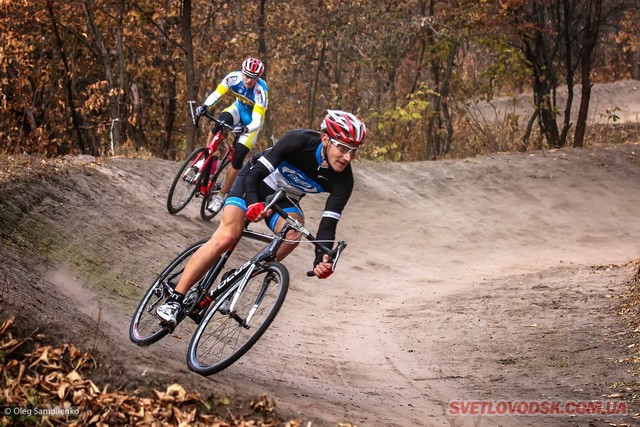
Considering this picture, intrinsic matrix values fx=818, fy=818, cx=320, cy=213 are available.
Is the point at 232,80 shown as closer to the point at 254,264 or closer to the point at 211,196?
the point at 211,196

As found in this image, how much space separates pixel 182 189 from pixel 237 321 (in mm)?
6312

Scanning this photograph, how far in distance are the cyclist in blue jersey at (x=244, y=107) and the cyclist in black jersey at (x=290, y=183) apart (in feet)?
14.2

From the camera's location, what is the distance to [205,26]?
2347 cm

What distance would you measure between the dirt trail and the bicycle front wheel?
8.5 inches

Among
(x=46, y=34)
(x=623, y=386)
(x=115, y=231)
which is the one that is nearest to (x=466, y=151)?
(x=46, y=34)

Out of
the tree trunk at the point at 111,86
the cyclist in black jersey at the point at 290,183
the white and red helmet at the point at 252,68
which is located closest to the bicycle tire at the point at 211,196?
the white and red helmet at the point at 252,68

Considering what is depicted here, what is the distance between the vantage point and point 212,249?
6.38 metres

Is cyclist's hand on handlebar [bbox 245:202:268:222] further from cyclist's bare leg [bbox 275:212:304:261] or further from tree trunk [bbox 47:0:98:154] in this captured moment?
tree trunk [bbox 47:0:98:154]

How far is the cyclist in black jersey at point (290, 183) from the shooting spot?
20.9ft

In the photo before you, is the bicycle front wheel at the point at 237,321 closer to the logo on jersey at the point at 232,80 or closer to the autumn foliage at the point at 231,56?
the logo on jersey at the point at 232,80

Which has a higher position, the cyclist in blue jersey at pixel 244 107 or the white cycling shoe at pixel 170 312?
the cyclist in blue jersey at pixel 244 107

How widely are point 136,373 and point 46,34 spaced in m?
18.4

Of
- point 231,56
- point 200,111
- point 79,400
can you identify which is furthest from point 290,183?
point 231,56

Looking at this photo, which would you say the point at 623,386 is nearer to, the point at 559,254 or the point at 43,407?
the point at 43,407
